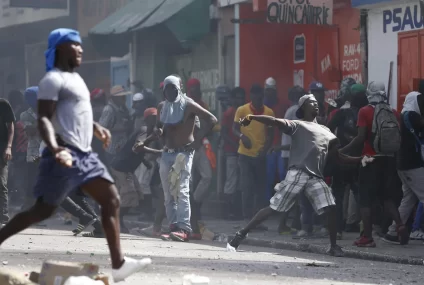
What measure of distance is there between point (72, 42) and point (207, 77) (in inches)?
523

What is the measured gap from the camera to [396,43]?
16.3m

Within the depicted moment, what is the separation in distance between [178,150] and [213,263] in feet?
11.6

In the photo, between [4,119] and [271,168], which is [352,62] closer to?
[271,168]

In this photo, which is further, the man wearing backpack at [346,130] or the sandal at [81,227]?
the sandal at [81,227]

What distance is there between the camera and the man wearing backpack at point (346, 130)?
14062mm

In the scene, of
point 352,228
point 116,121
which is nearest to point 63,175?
point 352,228

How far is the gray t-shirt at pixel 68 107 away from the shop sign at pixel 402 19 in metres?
8.53

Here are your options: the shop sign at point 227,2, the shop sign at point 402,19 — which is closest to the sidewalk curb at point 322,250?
the shop sign at point 402,19

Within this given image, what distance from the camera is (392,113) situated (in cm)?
1288

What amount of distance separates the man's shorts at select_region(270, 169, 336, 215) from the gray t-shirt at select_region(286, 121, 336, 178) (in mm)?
87

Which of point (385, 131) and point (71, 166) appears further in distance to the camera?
point (385, 131)

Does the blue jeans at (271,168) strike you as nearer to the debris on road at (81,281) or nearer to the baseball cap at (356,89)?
the baseball cap at (356,89)

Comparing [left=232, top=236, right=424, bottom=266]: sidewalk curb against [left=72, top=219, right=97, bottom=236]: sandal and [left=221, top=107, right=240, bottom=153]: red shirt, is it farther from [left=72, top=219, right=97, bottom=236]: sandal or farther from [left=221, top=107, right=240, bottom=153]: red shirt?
[left=221, top=107, right=240, bottom=153]: red shirt

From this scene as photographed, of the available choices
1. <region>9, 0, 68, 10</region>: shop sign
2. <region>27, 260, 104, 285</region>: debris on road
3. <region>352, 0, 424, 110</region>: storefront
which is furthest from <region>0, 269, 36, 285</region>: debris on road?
<region>9, 0, 68, 10</region>: shop sign
